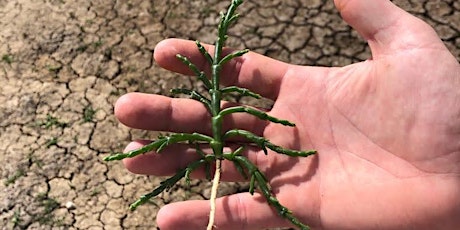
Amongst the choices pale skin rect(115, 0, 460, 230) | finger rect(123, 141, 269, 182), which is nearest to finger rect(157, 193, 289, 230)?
pale skin rect(115, 0, 460, 230)

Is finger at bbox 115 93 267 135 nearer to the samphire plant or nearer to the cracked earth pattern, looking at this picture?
the samphire plant

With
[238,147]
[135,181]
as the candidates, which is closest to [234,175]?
[238,147]

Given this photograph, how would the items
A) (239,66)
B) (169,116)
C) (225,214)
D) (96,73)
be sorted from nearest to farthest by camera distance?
(225,214), (169,116), (239,66), (96,73)

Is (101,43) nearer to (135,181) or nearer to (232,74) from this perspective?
(135,181)

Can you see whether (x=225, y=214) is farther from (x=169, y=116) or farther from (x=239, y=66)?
(x=239, y=66)

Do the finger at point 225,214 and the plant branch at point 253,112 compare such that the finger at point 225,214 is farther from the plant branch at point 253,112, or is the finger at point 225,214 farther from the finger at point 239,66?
the finger at point 239,66

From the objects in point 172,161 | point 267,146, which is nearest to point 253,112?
point 267,146
